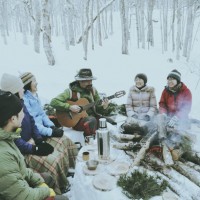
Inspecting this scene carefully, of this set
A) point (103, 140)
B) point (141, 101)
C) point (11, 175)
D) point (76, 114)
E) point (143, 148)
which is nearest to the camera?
point (11, 175)

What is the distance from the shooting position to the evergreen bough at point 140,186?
99.3 inches

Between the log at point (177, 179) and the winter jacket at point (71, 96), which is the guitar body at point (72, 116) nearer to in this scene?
the winter jacket at point (71, 96)

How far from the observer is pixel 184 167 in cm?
334

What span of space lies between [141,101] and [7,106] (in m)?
3.43

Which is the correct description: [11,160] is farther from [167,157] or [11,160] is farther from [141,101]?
[141,101]

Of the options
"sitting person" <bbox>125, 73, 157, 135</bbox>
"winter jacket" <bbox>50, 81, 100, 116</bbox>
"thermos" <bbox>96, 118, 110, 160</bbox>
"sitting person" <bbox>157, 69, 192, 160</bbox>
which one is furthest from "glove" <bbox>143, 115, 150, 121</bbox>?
"thermos" <bbox>96, 118, 110, 160</bbox>

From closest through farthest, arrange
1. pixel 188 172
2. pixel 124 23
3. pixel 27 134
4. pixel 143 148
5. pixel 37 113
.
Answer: pixel 188 172 < pixel 143 148 < pixel 27 134 < pixel 37 113 < pixel 124 23

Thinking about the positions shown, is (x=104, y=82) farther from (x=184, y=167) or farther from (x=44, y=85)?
(x=184, y=167)

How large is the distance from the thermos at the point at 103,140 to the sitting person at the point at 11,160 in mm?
923

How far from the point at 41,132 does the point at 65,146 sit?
410 millimetres

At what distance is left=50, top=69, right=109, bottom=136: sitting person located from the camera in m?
4.83

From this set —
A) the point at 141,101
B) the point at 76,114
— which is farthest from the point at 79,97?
the point at 141,101

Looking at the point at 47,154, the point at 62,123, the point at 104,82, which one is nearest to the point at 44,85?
the point at 104,82

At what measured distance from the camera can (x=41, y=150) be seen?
334 cm
